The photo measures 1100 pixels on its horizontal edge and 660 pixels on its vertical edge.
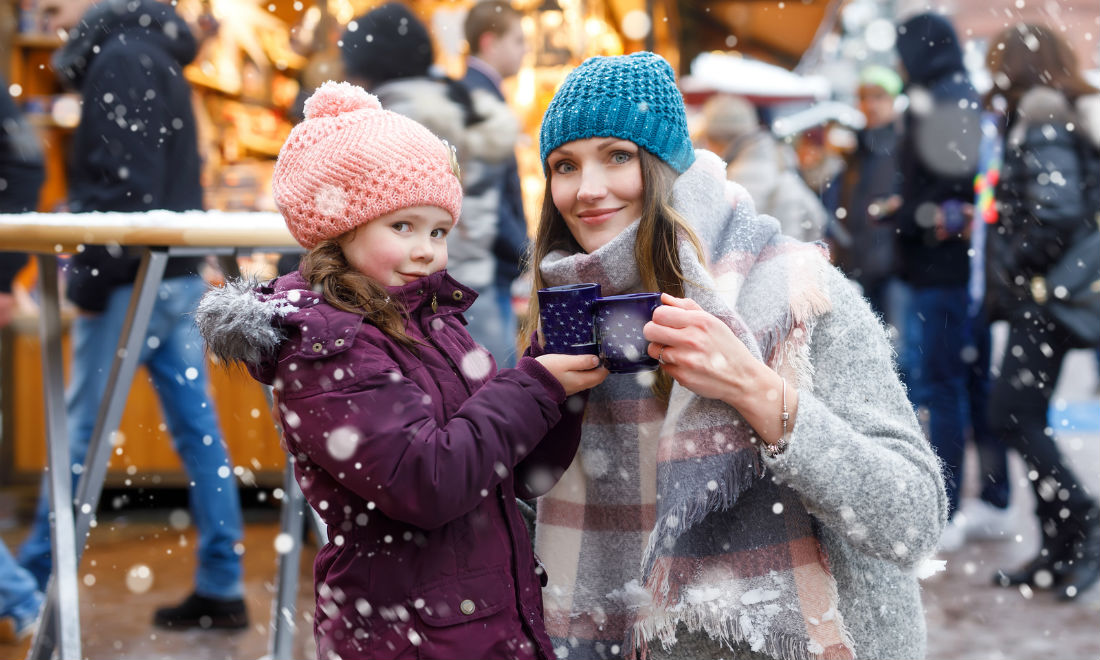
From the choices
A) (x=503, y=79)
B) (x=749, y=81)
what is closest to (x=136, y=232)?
(x=503, y=79)

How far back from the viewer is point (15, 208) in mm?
2967

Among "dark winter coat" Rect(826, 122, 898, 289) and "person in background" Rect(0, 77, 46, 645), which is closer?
"person in background" Rect(0, 77, 46, 645)

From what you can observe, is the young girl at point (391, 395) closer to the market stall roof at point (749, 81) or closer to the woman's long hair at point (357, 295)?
the woman's long hair at point (357, 295)

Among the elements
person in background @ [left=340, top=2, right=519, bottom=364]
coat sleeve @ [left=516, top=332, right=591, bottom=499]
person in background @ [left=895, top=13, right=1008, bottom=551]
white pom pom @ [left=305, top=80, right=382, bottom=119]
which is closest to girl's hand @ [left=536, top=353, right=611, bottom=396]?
coat sleeve @ [left=516, top=332, right=591, bottom=499]

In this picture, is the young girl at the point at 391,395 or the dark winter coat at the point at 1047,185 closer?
→ the young girl at the point at 391,395

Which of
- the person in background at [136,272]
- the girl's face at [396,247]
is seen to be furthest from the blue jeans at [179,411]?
the girl's face at [396,247]

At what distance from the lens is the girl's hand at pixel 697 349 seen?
133 cm

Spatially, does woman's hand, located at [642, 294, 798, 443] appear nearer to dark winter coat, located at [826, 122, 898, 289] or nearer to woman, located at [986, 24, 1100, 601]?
woman, located at [986, 24, 1100, 601]

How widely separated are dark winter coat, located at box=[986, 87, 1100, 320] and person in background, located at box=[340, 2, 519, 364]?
1.90 meters

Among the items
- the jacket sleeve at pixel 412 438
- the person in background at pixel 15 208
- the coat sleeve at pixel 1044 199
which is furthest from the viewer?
the coat sleeve at pixel 1044 199

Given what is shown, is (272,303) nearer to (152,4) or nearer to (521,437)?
(521,437)

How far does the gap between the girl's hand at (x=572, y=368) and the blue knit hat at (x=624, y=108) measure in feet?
1.36

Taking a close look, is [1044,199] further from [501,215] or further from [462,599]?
[462,599]

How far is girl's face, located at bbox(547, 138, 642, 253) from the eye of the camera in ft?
5.26
